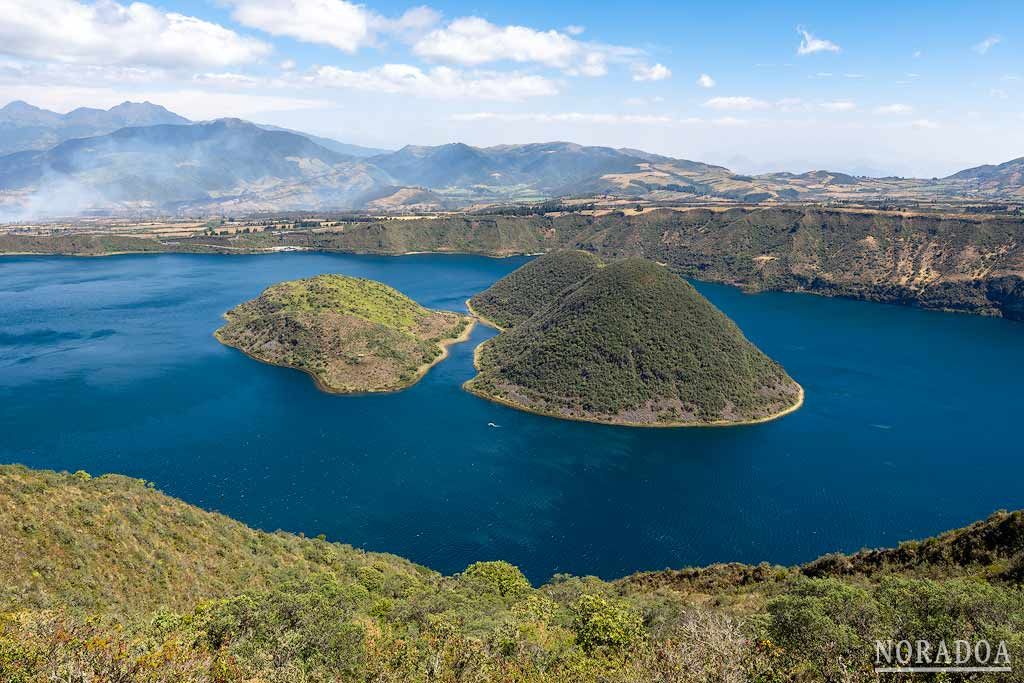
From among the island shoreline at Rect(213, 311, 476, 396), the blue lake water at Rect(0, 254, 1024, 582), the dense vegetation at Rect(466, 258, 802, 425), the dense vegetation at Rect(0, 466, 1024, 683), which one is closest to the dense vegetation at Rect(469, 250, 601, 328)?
the island shoreline at Rect(213, 311, 476, 396)

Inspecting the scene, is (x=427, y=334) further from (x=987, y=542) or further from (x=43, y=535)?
(x=987, y=542)

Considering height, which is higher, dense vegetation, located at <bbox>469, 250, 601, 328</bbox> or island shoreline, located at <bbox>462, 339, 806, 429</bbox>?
dense vegetation, located at <bbox>469, 250, 601, 328</bbox>

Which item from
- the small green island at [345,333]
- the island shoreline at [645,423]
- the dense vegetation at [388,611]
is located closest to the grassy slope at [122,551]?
the dense vegetation at [388,611]

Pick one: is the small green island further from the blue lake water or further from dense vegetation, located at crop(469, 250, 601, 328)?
dense vegetation, located at crop(469, 250, 601, 328)

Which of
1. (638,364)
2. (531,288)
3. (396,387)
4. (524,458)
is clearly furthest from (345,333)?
(638,364)

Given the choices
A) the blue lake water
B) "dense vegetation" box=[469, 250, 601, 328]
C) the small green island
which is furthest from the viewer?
"dense vegetation" box=[469, 250, 601, 328]

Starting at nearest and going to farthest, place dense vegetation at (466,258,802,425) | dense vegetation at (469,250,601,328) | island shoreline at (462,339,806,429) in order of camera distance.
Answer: island shoreline at (462,339,806,429), dense vegetation at (466,258,802,425), dense vegetation at (469,250,601,328)

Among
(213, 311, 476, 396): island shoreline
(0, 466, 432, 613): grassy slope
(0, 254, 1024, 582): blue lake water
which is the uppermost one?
(0, 466, 432, 613): grassy slope
